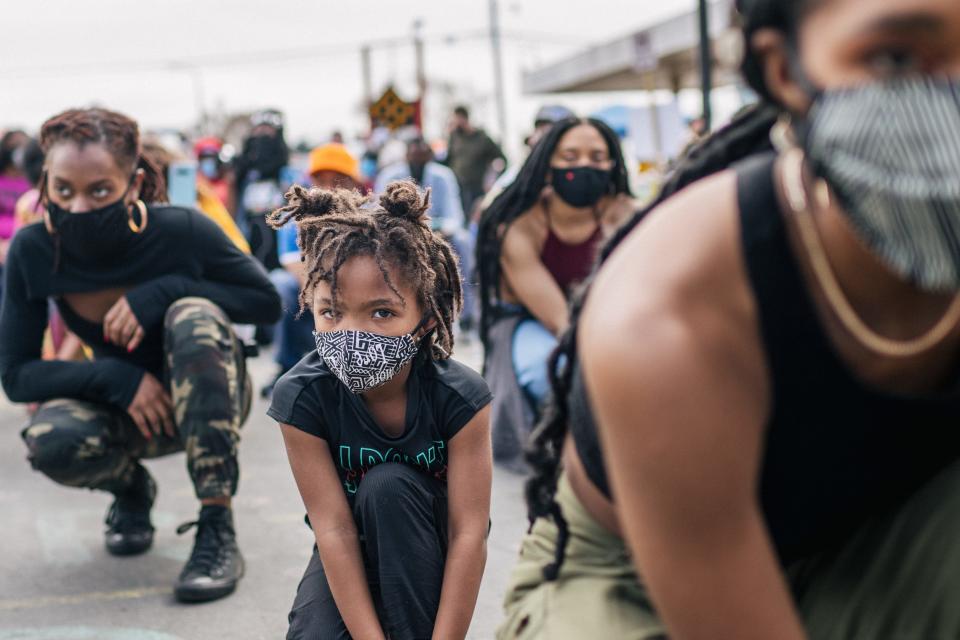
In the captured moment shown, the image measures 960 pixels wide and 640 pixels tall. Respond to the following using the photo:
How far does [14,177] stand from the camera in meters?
8.32

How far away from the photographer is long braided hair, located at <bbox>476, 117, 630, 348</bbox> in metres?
4.73

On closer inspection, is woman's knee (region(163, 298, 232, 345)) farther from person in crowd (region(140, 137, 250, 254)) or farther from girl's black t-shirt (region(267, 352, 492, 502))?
person in crowd (region(140, 137, 250, 254))

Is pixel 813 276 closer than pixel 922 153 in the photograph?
No

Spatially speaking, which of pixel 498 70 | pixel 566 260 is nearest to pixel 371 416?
pixel 566 260

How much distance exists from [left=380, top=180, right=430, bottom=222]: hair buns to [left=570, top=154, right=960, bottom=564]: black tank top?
1.09 metres

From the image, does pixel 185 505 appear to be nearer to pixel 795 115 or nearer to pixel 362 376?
pixel 362 376

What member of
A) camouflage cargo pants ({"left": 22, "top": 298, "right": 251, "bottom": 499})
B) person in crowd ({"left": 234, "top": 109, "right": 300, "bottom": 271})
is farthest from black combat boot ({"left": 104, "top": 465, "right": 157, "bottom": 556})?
person in crowd ({"left": 234, "top": 109, "right": 300, "bottom": 271})

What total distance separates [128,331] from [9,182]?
5.21 m

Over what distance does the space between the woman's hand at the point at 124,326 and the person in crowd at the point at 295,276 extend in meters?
2.22

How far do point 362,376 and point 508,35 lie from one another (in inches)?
1288

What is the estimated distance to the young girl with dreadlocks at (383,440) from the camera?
91.4 inches

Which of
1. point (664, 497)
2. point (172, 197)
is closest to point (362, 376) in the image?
point (664, 497)

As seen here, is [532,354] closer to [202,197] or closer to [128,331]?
[128,331]

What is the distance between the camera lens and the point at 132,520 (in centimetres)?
382
